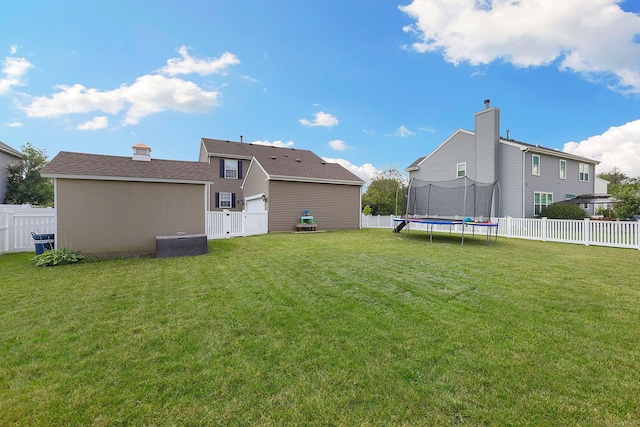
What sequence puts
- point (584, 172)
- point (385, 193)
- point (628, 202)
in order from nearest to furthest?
point (628, 202) → point (584, 172) → point (385, 193)

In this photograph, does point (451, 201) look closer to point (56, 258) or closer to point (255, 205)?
point (255, 205)

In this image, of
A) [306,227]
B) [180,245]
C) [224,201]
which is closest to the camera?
[180,245]

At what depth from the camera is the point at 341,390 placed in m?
2.03

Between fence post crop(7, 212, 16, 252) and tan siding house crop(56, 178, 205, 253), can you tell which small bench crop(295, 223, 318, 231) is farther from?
fence post crop(7, 212, 16, 252)

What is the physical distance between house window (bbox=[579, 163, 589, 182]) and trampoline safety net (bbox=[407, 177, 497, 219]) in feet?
46.1

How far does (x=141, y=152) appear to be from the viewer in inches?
370

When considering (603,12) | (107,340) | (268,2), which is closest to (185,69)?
(268,2)

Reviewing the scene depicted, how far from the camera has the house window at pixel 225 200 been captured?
64.7 feet

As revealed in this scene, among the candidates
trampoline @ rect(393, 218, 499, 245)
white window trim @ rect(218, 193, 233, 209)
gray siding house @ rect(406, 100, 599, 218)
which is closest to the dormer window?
white window trim @ rect(218, 193, 233, 209)

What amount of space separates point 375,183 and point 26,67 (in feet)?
84.5

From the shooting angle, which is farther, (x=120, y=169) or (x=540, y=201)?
(x=540, y=201)

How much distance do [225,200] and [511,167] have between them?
19209mm

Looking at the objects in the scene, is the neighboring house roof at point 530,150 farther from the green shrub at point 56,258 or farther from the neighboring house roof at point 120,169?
the green shrub at point 56,258

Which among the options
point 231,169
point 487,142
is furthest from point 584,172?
point 231,169
